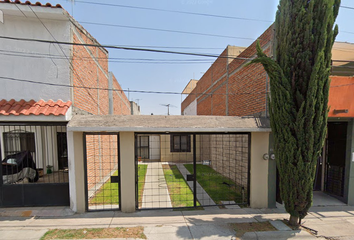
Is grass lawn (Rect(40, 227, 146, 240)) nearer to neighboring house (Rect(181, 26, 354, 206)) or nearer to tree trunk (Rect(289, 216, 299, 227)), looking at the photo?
tree trunk (Rect(289, 216, 299, 227))

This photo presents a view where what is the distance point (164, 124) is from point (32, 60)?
13.8 feet

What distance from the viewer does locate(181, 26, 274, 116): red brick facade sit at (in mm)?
5461

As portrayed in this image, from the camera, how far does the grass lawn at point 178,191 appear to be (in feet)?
16.1

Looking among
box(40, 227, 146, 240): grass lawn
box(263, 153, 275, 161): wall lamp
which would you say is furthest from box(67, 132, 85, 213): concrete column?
box(263, 153, 275, 161): wall lamp

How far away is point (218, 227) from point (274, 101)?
131 inches

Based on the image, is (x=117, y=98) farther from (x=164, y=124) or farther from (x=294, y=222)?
(x=294, y=222)

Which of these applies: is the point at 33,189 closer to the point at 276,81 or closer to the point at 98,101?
the point at 98,101

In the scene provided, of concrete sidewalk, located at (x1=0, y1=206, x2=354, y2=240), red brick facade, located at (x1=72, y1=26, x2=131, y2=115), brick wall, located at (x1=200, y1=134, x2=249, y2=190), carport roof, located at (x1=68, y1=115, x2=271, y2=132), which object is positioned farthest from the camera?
brick wall, located at (x1=200, y1=134, x2=249, y2=190)

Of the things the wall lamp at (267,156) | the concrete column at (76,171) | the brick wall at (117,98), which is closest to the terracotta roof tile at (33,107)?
the concrete column at (76,171)

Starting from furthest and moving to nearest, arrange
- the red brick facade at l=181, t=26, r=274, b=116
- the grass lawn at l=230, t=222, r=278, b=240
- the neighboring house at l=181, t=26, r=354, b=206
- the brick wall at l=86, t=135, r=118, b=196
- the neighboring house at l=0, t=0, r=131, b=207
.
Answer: the red brick facade at l=181, t=26, r=274, b=116 → the brick wall at l=86, t=135, r=118, b=196 → the neighboring house at l=181, t=26, r=354, b=206 → the neighboring house at l=0, t=0, r=131, b=207 → the grass lawn at l=230, t=222, r=278, b=240

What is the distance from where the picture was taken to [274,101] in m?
3.64

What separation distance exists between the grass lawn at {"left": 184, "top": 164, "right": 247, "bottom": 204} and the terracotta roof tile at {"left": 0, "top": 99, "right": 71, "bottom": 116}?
217 inches

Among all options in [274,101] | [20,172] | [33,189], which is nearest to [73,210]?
[33,189]

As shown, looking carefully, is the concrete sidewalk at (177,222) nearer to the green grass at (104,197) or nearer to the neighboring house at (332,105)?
the green grass at (104,197)
